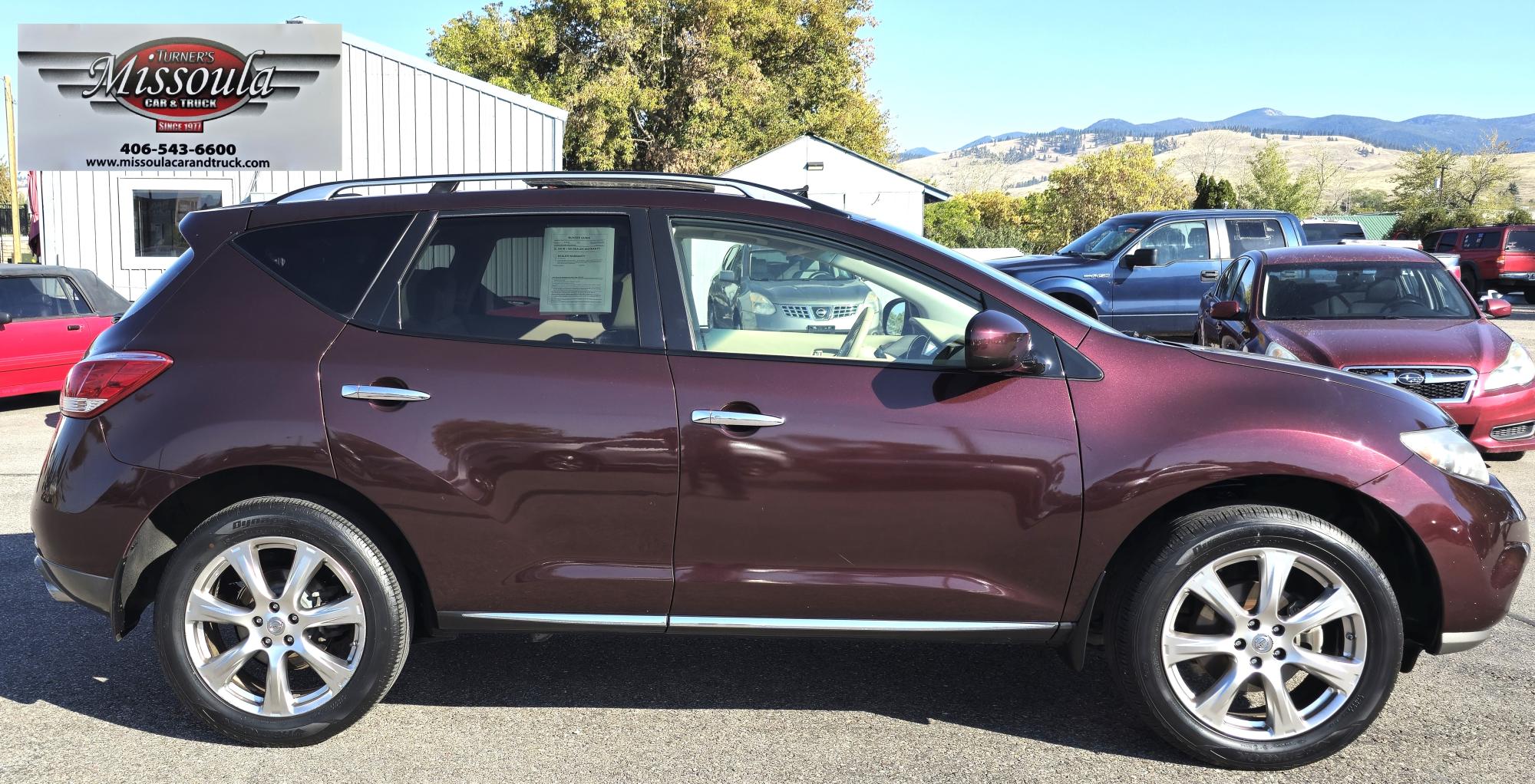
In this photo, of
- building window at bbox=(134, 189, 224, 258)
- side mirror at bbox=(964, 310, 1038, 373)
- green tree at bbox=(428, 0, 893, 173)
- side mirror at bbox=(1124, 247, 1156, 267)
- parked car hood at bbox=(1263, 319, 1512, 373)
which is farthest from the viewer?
green tree at bbox=(428, 0, 893, 173)

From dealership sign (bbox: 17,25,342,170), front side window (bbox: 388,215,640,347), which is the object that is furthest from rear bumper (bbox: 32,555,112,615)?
dealership sign (bbox: 17,25,342,170)

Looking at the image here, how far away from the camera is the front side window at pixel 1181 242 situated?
14430 millimetres

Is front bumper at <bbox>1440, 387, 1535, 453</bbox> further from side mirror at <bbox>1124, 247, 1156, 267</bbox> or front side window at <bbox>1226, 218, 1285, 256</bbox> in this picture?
front side window at <bbox>1226, 218, 1285, 256</bbox>

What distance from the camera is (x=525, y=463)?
3.40 metres

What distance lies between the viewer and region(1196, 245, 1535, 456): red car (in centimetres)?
768

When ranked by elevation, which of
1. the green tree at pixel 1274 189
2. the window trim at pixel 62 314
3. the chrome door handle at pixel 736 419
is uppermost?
the green tree at pixel 1274 189

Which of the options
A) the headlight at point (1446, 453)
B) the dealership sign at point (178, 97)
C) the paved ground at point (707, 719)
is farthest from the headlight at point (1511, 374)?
the dealership sign at point (178, 97)

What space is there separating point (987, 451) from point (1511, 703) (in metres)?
2.08

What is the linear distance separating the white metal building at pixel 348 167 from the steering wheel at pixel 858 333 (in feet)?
48.8

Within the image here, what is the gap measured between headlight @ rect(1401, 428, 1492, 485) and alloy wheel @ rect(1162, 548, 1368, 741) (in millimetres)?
450

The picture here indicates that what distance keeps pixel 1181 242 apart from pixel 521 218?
40.3ft

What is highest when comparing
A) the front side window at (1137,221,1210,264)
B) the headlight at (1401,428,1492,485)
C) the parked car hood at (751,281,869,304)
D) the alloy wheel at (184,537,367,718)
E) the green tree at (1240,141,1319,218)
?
the green tree at (1240,141,1319,218)

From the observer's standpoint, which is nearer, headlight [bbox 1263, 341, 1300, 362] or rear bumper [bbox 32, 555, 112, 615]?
rear bumper [bbox 32, 555, 112, 615]

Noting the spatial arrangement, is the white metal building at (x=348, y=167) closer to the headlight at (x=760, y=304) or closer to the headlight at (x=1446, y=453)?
the headlight at (x=760, y=304)
